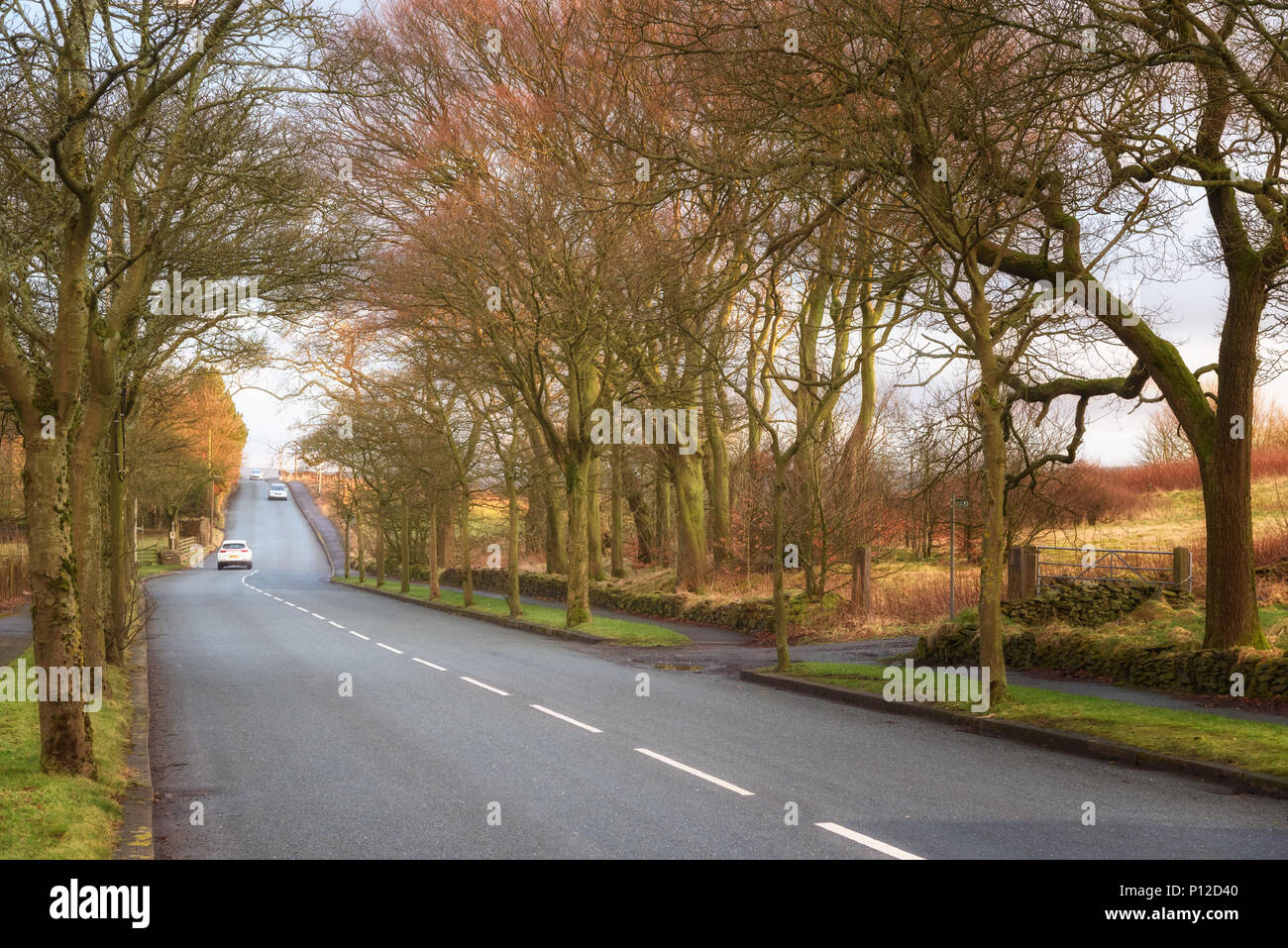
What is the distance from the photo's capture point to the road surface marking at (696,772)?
366 inches

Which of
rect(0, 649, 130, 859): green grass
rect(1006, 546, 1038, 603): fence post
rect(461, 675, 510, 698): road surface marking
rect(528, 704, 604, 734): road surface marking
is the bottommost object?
rect(461, 675, 510, 698): road surface marking

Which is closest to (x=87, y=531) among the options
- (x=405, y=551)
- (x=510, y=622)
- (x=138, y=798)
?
(x=138, y=798)

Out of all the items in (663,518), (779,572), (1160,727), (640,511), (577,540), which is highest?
(640,511)

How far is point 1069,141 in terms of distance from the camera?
50.6ft

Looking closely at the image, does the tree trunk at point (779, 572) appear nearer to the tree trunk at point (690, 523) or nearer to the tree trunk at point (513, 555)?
the tree trunk at point (690, 523)

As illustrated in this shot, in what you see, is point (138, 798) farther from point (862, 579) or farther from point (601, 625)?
point (601, 625)

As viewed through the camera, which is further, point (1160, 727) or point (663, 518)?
point (663, 518)

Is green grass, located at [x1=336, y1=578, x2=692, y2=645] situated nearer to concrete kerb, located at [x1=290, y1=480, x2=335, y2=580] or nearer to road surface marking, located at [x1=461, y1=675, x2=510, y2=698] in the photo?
road surface marking, located at [x1=461, y1=675, x2=510, y2=698]

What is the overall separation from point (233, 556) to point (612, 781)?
212 ft

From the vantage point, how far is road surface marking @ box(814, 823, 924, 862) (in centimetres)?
710

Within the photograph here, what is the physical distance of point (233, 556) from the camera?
6969 centimetres

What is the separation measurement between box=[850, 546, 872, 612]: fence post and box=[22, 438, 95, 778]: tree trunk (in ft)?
63.0

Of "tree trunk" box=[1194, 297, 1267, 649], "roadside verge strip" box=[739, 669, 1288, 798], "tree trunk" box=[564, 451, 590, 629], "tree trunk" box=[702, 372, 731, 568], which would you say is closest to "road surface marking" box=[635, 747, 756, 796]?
"roadside verge strip" box=[739, 669, 1288, 798]

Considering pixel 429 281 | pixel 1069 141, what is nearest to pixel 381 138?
pixel 429 281
